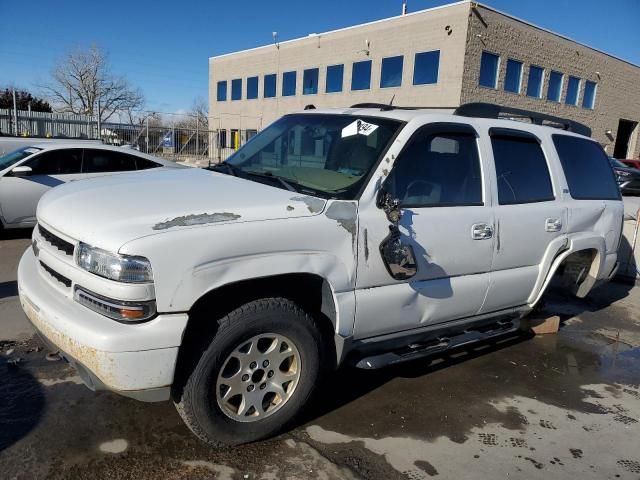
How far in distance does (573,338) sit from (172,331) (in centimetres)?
437

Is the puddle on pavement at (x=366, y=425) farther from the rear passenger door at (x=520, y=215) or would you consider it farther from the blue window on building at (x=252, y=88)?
the blue window on building at (x=252, y=88)

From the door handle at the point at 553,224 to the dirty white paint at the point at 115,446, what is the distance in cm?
345

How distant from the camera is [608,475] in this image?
3.00 meters

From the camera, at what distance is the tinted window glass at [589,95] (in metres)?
32.5

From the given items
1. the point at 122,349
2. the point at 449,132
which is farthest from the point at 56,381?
the point at 449,132

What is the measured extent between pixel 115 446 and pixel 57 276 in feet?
3.29

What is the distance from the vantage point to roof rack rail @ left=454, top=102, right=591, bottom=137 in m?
4.07

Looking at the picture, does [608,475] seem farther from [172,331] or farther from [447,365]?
[172,331]

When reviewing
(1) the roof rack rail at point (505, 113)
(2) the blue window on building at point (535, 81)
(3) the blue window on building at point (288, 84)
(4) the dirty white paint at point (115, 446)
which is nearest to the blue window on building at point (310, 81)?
(3) the blue window on building at point (288, 84)

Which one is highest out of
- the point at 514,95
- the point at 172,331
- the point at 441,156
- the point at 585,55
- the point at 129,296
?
the point at 585,55

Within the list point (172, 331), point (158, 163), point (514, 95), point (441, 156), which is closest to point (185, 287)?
point (172, 331)

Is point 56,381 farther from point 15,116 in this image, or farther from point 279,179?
point 15,116

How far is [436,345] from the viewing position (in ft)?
12.2

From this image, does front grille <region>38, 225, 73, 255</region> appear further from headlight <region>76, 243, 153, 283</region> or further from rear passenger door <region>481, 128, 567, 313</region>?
rear passenger door <region>481, 128, 567, 313</region>
